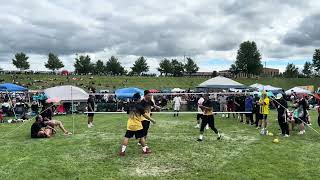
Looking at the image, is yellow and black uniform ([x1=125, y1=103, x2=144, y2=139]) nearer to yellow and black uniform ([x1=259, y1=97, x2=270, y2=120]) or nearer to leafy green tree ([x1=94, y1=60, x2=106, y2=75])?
yellow and black uniform ([x1=259, y1=97, x2=270, y2=120])

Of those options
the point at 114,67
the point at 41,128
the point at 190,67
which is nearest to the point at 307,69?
the point at 190,67

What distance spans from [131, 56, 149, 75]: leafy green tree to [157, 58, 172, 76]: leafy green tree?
13.0 ft

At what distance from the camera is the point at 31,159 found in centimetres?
1141

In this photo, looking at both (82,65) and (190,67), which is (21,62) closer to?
(82,65)

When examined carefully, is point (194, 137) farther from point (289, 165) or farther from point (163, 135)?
point (289, 165)

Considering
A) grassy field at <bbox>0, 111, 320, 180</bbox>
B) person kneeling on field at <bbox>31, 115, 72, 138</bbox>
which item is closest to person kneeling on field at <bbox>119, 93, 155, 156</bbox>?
grassy field at <bbox>0, 111, 320, 180</bbox>

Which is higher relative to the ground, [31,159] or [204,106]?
[204,106]

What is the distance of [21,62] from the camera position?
4077 inches

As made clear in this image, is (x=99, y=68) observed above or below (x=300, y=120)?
above

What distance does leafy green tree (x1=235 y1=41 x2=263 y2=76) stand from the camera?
349 ft

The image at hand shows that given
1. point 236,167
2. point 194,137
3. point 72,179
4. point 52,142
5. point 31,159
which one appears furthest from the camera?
point 194,137

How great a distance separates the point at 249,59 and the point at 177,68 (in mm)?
20206

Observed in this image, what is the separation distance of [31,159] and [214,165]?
524cm

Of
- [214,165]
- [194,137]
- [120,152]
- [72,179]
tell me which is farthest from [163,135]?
[72,179]
